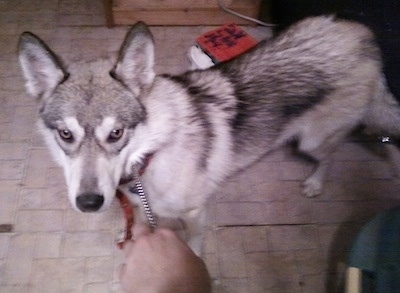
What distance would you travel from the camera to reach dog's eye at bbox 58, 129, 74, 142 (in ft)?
4.17

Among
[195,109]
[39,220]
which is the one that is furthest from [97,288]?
[195,109]

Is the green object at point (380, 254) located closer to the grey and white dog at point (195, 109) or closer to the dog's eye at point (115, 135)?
the grey and white dog at point (195, 109)

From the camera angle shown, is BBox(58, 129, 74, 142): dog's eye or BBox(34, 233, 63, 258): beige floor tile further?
BBox(34, 233, 63, 258): beige floor tile

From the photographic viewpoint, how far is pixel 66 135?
4.21 ft

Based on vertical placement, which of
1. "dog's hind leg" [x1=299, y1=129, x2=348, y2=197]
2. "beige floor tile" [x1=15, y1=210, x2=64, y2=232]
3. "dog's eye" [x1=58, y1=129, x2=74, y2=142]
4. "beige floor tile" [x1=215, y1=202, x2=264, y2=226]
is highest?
"dog's eye" [x1=58, y1=129, x2=74, y2=142]

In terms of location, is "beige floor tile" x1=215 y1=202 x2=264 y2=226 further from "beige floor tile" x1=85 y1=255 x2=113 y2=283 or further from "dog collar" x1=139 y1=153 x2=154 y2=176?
"dog collar" x1=139 y1=153 x2=154 y2=176

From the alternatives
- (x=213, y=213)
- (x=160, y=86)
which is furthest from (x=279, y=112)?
(x=213, y=213)

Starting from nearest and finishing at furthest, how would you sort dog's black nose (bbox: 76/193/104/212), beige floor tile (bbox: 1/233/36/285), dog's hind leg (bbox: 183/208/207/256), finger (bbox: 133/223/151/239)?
finger (bbox: 133/223/151/239)
dog's black nose (bbox: 76/193/104/212)
dog's hind leg (bbox: 183/208/207/256)
beige floor tile (bbox: 1/233/36/285)

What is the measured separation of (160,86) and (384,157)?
60.3 inches

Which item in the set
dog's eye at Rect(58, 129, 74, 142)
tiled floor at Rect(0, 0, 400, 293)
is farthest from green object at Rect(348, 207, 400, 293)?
dog's eye at Rect(58, 129, 74, 142)

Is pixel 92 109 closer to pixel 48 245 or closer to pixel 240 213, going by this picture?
pixel 48 245

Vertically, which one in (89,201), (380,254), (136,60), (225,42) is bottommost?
(380,254)

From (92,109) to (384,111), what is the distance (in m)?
1.45

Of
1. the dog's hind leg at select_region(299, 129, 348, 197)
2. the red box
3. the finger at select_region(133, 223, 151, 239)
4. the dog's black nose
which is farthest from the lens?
the red box
